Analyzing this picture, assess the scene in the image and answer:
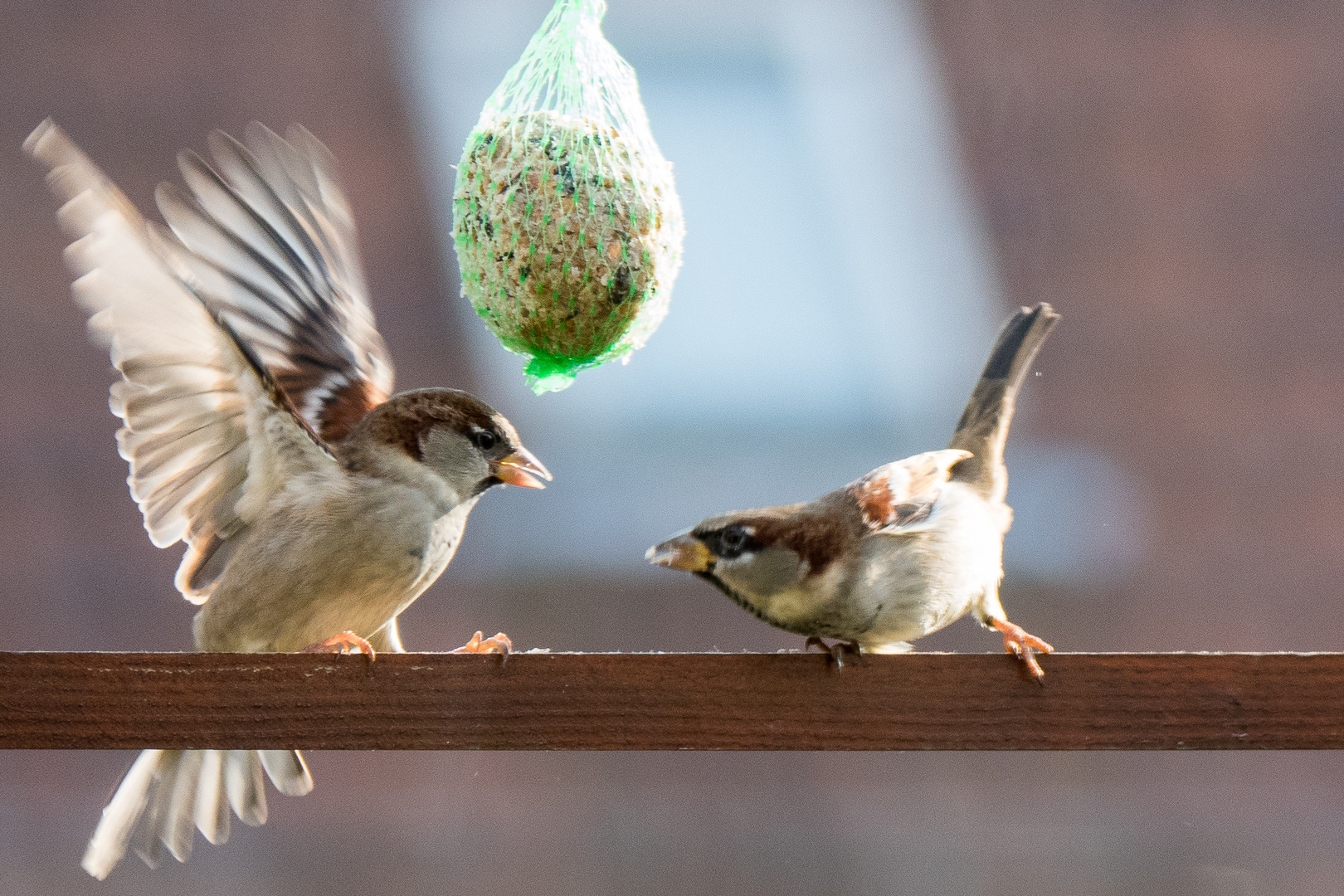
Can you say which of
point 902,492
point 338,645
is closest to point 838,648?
point 902,492

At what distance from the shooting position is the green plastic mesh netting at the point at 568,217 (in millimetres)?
1298

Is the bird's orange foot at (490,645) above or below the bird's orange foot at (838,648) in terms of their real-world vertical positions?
above

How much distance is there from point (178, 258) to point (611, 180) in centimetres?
53

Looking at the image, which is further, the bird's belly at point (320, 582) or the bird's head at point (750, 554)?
the bird's belly at point (320, 582)

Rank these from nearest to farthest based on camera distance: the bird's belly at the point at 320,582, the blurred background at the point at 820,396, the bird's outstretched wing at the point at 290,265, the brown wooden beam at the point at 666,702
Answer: the brown wooden beam at the point at 666,702
the bird's belly at the point at 320,582
the bird's outstretched wing at the point at 290,265
the blurred background at the point at 820,396

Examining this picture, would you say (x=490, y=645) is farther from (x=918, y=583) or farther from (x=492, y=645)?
(x=918, y=583)

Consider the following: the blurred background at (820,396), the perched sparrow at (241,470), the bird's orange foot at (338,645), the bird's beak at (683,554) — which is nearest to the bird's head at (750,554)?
the bird's beak at (683,554)

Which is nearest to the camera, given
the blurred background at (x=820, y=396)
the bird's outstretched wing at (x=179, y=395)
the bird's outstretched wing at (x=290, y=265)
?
the bird's outstretched wing at (x=179, y=395)

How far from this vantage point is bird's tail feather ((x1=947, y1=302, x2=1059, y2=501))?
5.13 ft

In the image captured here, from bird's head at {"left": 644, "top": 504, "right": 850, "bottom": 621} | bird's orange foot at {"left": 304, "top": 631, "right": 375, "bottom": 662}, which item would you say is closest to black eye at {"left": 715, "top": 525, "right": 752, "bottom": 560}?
bird's head at {"left": 644, "top": 504, "right": 850, "bottom": 621}

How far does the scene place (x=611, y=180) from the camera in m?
1.32

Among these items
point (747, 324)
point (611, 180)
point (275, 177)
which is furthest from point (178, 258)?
point (747, 324)

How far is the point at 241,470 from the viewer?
57.0 inches

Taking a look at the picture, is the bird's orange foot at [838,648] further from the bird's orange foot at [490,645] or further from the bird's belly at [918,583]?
the bird's orange foot at [490,645]
